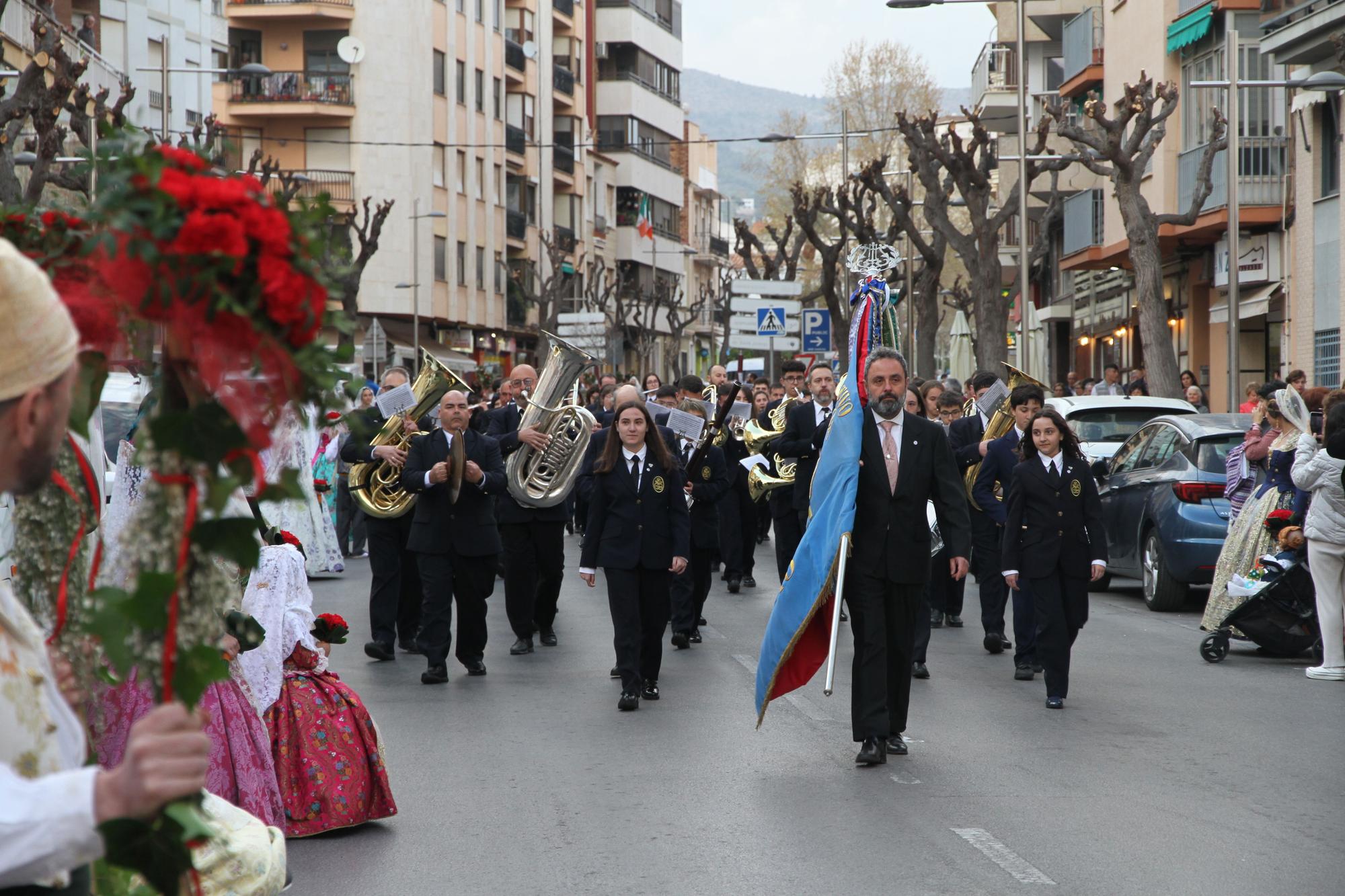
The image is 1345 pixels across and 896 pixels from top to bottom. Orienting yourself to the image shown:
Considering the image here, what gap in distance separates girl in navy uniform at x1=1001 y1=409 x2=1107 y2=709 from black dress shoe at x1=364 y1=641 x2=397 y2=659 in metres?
4.47

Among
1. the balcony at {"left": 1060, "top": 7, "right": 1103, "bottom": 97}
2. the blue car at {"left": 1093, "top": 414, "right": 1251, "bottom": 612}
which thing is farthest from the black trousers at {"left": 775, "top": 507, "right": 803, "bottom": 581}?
the balcony at {"left": 1060, "top": 7, "right": 1103, "bottom": 97}

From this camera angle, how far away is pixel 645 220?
8994cm

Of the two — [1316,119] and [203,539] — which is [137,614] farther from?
[1316,119]

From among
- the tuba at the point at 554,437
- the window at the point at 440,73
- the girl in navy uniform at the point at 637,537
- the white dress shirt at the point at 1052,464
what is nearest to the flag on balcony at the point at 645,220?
the window at the point at 440,73

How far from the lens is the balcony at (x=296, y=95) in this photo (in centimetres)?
5925

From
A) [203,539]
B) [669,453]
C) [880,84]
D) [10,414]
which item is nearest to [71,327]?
[10,414]

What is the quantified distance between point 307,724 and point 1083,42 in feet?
137

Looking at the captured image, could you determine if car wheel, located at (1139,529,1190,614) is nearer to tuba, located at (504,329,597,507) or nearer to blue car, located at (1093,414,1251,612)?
blue car, located at (1093,414,1251,612)

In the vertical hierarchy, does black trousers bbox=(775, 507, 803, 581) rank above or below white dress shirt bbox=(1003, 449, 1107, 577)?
below

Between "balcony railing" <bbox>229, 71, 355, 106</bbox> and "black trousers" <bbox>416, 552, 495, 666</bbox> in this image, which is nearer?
"black trousers" <bbox>416, 552, 495, 666</bbox>

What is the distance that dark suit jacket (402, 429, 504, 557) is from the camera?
12.3 metres

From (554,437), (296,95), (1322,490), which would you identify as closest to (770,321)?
(554,437)

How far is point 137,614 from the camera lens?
2.51 m

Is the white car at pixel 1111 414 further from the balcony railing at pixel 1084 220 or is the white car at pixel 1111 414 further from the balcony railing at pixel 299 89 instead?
the balcony railing at pixel 299 89
